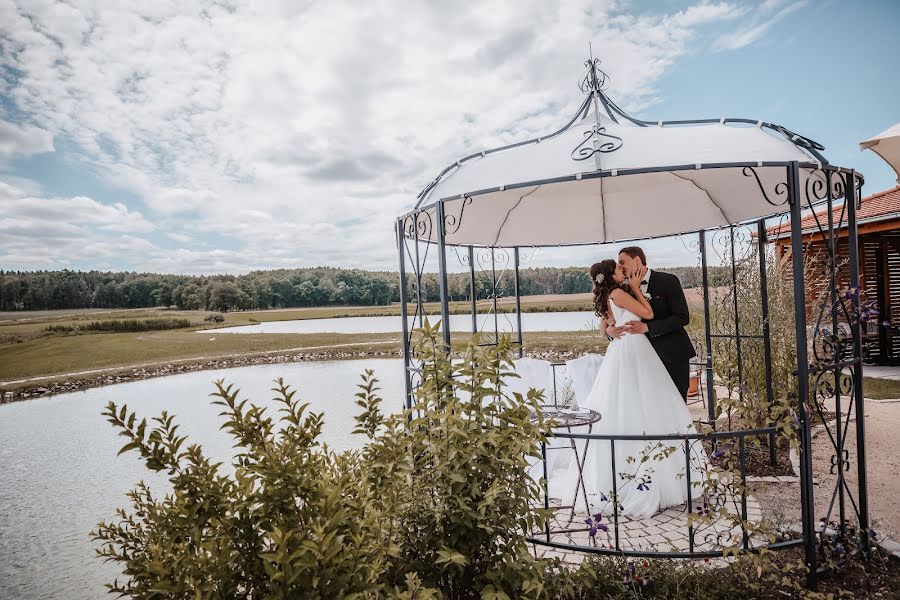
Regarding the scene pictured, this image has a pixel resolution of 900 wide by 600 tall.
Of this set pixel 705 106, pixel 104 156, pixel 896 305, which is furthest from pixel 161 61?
pixel 896 305

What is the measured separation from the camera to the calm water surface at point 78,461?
17.4 ft

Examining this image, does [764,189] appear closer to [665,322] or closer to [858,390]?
[665,322]

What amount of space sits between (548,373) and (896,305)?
35.6 ft

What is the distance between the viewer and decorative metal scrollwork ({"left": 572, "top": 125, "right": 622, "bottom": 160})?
131 inches

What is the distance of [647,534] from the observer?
3.79 m

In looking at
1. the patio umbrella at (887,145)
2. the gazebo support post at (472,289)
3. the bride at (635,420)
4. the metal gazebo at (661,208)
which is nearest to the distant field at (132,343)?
the gazebo support post at (472,289)

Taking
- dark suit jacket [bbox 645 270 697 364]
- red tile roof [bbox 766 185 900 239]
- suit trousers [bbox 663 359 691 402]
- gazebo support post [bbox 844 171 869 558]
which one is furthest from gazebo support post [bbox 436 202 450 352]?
red tile roof [bbox 766 185 900 239]

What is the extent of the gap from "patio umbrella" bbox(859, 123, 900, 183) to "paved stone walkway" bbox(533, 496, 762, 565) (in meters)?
2.65

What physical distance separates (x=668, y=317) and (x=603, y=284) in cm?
65

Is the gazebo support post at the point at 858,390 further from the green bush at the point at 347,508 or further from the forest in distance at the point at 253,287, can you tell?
the forest in distance at the point at 253,287

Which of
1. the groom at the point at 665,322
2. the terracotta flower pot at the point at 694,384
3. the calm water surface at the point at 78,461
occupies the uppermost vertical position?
the groom at the point at 665,322

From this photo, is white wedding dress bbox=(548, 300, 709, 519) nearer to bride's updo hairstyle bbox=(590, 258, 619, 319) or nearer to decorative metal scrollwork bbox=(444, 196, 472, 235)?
bride's updo hairstyle bbox=(590, 258, 619, 319)

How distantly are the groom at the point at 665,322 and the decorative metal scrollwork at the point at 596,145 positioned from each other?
4.77 ft

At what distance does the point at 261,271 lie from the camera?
37.2 meters
